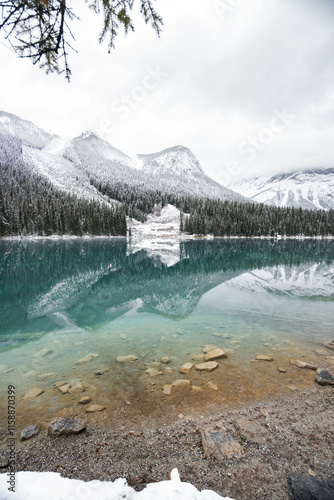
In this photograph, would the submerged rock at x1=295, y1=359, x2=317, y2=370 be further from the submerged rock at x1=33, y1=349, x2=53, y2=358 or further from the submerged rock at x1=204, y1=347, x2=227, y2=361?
the submerged rock at x1=33, y1=349, x2=53, y2=358

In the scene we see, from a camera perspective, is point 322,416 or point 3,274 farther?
point 3,274

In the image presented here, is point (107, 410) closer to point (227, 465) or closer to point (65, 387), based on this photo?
point (65, 387)

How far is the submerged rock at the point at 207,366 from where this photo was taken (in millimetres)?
8430

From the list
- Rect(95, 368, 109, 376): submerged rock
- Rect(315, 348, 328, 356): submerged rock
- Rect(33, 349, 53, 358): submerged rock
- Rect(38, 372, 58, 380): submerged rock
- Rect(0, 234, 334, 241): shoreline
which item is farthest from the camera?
Rect(0, 234, 334, 241): shoreline

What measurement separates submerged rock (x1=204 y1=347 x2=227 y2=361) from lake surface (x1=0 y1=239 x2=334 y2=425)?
12.5 inches

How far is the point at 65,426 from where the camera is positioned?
5.38 m

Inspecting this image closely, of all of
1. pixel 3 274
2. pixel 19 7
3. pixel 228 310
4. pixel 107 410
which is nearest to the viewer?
pixel 19 7

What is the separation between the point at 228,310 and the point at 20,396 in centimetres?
1258

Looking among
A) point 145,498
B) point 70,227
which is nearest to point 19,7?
point 145,498

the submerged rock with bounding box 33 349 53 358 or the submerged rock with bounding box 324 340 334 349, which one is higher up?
the submerged rock with bounding box 324 340 334 349

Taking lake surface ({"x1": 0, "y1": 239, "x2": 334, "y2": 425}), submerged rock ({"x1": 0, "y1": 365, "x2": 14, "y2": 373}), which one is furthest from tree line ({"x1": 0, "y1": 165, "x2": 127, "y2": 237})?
submerged rock ({"x1": 0, "y1": 365, "x2": 14, "y2": 373})

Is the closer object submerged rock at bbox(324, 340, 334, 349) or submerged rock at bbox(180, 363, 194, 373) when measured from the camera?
submerged rock at bbox(180, 363, 194, 373)

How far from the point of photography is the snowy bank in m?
3.54

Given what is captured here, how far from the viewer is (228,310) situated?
52.6 ft
